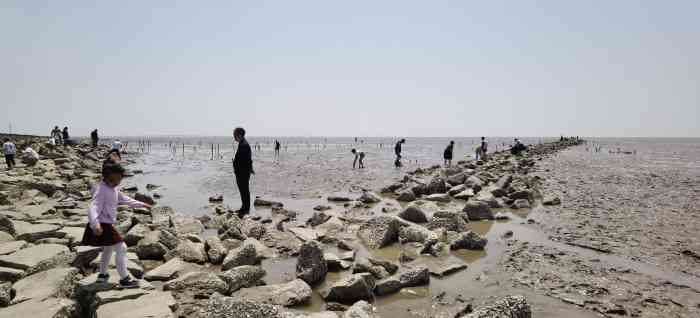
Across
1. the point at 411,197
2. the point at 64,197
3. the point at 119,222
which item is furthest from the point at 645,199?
the point at 64,197

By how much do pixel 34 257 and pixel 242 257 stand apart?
2553 millimetres

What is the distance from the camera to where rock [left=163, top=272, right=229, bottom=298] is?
13.7ft

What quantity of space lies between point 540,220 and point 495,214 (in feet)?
3.39

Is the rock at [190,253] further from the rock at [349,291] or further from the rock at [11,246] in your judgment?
the rock at [349,291]

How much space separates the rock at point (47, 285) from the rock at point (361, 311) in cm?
294

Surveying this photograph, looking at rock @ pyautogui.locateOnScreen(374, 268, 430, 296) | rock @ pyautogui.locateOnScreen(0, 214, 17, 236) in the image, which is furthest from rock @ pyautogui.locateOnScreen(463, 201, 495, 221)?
rock @ pyautogui.locateOnScreen(0, 214, 17, 236)

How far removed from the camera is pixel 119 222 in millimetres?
7027

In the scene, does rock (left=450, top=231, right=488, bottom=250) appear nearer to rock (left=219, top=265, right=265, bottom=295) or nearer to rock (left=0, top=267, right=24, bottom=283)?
rock (left=219, top=265, right=265, bottom=295)

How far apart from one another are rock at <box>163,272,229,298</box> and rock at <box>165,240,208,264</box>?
1.18 meters

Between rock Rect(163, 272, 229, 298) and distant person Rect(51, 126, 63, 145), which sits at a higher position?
distant person Rect(51, 126, 63, 145)

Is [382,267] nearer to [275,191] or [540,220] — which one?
[540,220]

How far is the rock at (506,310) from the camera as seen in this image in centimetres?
340

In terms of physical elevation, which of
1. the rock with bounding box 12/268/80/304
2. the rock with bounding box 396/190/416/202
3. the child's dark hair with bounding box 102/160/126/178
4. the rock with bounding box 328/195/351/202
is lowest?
the rock with bounding box 328/195/351/202

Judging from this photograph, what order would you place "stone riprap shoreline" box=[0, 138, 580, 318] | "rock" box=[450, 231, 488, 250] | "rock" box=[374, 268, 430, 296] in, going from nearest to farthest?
"stone riprap shoreline" box=[0, 138, 580, 318], "rock" box=[374, 268, 430, 296], "rock" box=[450, 231, 488, 250]
